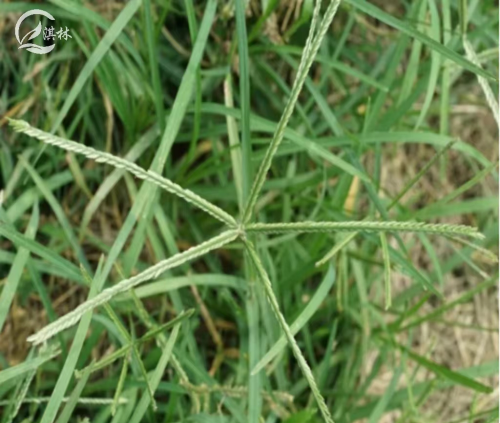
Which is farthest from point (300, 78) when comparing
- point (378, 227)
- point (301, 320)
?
point (301, 320)

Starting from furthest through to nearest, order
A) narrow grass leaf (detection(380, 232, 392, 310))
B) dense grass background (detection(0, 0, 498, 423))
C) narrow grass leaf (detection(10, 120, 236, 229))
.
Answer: dense grass background (detection(0, 0, 498, 423)), narrow grass leaf (detection(380, 232, 392, 310)), narrow grass leaf (detection(10, 120, 236, 229))

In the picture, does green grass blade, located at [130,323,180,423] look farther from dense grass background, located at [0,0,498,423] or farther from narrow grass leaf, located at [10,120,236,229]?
narrow grass leaf, located at [10,120,236,229]

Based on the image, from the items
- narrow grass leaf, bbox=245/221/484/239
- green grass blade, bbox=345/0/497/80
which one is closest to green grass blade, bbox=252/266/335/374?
narrow grass leaf, bbox=245/221/484/239

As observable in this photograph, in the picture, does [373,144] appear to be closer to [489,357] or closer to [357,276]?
[357,276]

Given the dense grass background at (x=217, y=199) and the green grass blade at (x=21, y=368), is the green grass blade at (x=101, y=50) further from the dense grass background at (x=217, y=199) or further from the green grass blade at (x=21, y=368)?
the green grass blade at (x=21, y=368)

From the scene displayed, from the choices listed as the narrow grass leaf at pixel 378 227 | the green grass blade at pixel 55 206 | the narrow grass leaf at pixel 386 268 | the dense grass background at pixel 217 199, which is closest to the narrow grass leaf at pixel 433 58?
the dense grass background at pixel 217 199

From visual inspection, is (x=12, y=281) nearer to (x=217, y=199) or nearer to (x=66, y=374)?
(x=66, y=374)

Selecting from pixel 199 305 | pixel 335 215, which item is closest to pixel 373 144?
pixel 335 215

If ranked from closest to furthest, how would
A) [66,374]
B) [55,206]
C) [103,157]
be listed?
[103,157], [66,374], [55,206]
